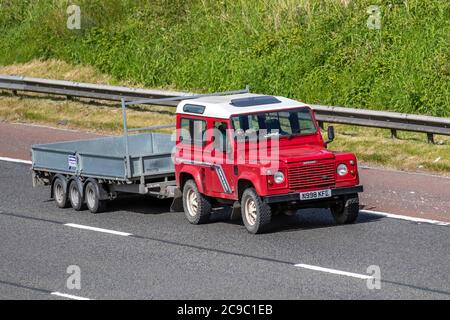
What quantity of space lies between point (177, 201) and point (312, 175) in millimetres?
2542

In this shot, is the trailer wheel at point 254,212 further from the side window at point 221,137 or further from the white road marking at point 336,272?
the white road marking at point 336,272

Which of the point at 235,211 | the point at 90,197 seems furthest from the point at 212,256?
the point at 90,197

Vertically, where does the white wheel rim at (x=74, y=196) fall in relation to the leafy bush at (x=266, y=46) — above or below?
below

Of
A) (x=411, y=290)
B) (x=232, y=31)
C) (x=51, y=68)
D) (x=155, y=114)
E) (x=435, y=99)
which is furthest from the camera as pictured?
(x=51, y=68)

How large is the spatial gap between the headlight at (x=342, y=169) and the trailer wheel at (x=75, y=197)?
4562 millimetres

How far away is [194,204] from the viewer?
1841 cm

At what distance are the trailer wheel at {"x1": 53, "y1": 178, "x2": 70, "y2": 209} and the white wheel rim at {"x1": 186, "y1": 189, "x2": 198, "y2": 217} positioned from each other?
8.26ft

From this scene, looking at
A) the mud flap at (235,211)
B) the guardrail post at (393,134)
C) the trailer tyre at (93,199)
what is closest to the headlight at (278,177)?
the mud flap at (235,211)

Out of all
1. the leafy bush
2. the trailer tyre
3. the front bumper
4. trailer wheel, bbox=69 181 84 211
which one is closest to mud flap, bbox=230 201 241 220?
the front bumper

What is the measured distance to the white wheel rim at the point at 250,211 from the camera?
17.3 m

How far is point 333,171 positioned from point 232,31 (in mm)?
13765

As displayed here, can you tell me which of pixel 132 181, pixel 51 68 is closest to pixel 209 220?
pixel 132 181

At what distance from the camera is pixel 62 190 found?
20062 mm
